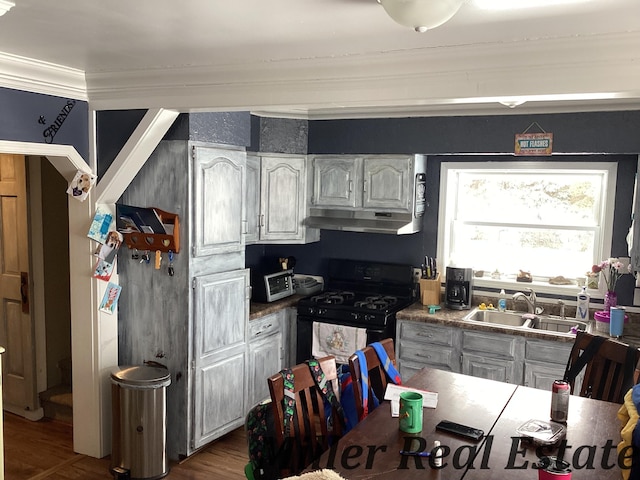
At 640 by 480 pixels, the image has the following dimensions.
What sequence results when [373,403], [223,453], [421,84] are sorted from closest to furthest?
[421,84]
[373,403]
[223,453]

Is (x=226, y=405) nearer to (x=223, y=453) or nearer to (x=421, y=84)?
(x=223, y=453)

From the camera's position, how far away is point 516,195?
4.78 meters

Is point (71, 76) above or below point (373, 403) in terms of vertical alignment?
above

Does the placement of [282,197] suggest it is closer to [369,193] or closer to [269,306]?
[369,193]

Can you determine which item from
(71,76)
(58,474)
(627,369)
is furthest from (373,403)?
(71,76)

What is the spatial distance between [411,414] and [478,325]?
1.98 m

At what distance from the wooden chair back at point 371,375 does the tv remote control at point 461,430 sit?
1.41 feet

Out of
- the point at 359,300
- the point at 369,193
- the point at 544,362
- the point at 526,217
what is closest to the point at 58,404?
the point at 359,300

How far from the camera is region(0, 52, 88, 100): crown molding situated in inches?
124

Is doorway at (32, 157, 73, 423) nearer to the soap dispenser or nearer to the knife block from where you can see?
the knife block

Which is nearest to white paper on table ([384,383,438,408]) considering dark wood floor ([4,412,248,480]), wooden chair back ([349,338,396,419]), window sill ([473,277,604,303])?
wooden chair back ([349,338,396,419])

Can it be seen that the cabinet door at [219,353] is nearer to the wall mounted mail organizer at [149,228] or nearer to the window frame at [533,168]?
the wall mounted mail organizer at [149,228]

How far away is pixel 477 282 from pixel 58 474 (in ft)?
10.9

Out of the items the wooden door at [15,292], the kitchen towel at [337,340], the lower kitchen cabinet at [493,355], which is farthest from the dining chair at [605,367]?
the wooden door at [15,292]
